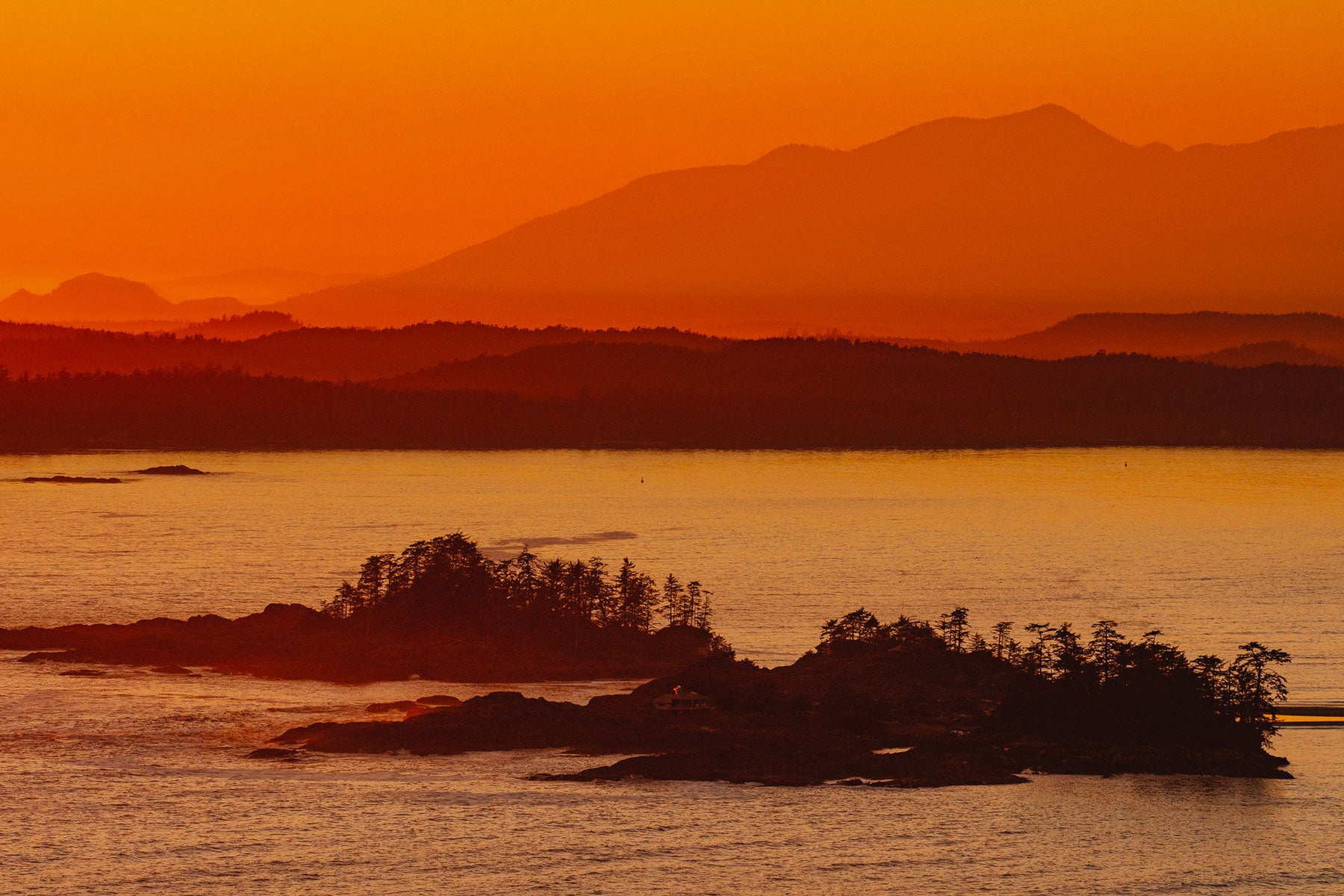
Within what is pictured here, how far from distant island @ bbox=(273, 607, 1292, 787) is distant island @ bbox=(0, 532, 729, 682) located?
14137mm

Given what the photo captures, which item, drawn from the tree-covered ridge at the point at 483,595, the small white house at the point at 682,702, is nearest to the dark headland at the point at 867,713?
the small white house at the point at 682,702

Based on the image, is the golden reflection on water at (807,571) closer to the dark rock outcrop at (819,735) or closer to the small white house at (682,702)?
the dark rock outcrop at (819,735)

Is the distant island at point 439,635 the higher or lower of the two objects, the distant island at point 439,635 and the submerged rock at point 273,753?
the higher

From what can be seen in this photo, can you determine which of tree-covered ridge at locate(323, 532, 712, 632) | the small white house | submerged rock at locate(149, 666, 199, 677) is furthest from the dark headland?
tree-covered ridge at locate(323, 532, 712, 632)

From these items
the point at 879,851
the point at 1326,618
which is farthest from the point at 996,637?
the point at 879,851

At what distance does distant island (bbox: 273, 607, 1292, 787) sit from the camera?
2576 inches

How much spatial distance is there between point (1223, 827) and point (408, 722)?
3338 cm

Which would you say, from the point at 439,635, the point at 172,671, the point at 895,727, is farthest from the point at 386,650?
the point at 895,727

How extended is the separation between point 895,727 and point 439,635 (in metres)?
32.4

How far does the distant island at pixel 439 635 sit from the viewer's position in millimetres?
87812

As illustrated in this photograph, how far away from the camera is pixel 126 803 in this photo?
6475cm

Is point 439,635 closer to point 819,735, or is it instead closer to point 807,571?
point 819,735

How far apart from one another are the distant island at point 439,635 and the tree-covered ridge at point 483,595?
0.27ft

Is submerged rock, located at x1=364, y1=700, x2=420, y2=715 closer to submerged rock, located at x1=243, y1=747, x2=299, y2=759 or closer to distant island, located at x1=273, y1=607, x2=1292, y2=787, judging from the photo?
distant island, located at x1=273, y1=607, x2=1292, y2=787
